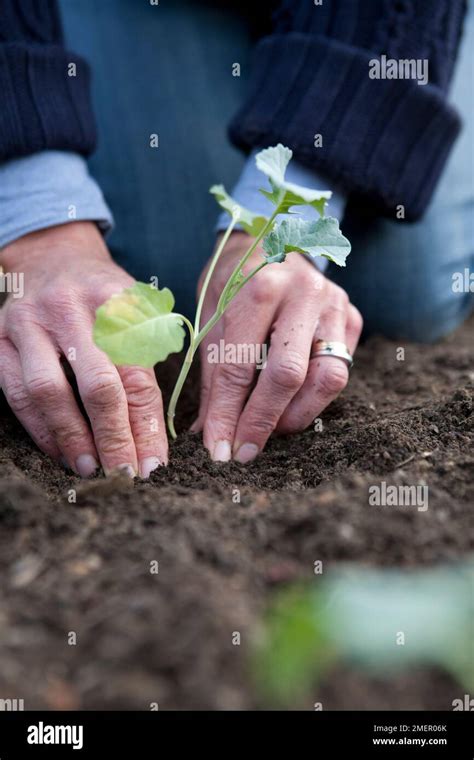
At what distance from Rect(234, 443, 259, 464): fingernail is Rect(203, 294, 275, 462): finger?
0.7 inches

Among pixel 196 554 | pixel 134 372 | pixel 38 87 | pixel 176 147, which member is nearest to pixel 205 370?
pixel 134 372

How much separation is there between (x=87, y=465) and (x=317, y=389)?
497 millimetres

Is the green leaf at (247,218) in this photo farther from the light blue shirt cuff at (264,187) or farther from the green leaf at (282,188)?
the light blue shirt cuff at (264,187)

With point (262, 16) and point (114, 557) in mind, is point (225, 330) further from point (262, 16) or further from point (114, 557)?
point (262, 16)

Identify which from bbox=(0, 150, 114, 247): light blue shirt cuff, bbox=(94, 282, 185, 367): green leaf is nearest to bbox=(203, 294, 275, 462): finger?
bbox=(94, 282, 185, 367): green leaf

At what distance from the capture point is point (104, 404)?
52.4 inches

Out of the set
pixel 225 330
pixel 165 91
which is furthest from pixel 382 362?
pixel 165 91

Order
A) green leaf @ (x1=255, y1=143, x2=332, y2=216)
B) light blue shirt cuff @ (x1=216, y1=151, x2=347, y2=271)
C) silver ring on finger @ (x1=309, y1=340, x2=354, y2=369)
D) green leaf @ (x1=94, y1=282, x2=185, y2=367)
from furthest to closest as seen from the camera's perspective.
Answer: light blue shirt cuff @ (x1=216, y1=151, x2=347, y2=271) < silver ring on finger @ (x1=309, y1=340, x2=354, y2=369) < green leaf @ (x1=255, y1=143, x2=332, y2=216) < green leaf @ (x1=94, y1=282, x2=185, y2=367)

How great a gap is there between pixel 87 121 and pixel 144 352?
42.6 inches

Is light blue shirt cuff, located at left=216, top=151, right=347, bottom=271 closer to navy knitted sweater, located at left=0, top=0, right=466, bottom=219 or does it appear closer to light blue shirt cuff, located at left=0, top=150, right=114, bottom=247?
navy knitted sweater, located at left=0, top=0, right=466, bottom=219

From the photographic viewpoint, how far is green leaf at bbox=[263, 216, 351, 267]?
1242mm

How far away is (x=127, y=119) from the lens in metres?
2.55

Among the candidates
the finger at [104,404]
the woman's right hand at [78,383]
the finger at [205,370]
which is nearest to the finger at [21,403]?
the woman's right hand at [78,383]
